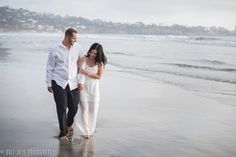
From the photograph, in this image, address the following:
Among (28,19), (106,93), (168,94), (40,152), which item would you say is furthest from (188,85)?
(28,19)

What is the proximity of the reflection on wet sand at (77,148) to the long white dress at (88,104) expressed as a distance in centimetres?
23

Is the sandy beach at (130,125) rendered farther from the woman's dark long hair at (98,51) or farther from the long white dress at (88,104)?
the woman's dark long hair at (98,51)

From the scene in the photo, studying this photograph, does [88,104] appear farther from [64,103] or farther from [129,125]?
[129,125]

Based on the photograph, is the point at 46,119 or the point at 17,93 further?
the point at 17,93

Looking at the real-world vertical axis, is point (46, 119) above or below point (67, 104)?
below

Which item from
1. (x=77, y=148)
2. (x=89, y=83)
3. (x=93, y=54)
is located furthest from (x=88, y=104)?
(x=77, y=148)

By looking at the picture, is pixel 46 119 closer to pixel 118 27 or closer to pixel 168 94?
pixel 168 94

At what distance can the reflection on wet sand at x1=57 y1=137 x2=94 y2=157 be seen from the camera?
5534 millimetres

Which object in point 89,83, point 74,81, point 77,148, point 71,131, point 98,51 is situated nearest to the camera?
point 77,148

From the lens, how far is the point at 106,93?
10859 mm

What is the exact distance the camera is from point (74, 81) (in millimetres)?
6156

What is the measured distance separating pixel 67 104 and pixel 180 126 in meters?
2.18

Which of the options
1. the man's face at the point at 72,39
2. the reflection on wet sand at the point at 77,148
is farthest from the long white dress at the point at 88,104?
the man's face at the point at 72,39

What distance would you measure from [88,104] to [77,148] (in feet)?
2.85
